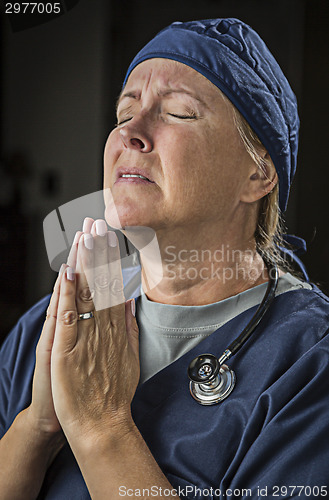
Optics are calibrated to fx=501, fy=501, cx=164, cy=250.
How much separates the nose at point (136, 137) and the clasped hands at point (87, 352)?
111 mm

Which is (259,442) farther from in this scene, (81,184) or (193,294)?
(81,184)

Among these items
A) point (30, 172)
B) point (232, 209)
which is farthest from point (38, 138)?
point (232, 209)

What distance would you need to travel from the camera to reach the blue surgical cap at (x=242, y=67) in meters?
0.67

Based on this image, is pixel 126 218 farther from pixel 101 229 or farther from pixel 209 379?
pixel 209 379

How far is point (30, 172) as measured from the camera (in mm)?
766

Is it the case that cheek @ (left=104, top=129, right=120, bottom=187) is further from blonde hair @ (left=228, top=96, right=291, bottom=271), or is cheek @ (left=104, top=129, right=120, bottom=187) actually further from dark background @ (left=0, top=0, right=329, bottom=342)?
blonde hair @ (left=228, top=96, right=291, bottom=271)

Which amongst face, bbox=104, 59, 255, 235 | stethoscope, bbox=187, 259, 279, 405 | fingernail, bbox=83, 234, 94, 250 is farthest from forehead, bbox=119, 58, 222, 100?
stethoscope, bbox=187, 259, 279, 405

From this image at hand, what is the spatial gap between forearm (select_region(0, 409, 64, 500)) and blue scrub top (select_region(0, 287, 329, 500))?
2 cm

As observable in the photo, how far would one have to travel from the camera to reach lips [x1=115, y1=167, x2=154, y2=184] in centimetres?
65

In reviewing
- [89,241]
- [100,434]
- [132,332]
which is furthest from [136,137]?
[100,434]

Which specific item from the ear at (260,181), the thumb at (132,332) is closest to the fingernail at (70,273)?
the thumb at (132,332)

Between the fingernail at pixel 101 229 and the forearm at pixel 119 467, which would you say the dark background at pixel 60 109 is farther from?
the forearm at pixel 119 467

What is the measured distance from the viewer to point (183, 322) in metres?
0.72

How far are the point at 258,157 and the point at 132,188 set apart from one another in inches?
7.5
